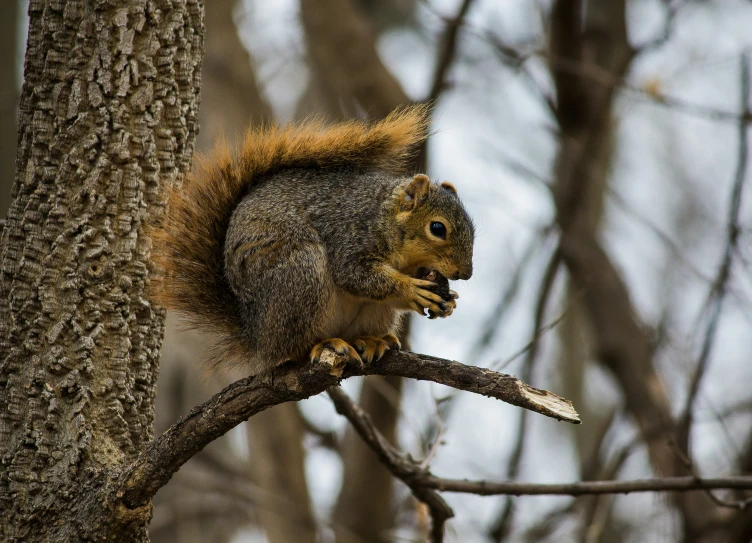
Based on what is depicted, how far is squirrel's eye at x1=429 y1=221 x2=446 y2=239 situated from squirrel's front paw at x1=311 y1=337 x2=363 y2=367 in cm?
39

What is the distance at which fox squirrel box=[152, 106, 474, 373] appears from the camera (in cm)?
205

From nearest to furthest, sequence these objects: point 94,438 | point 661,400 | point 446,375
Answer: point 446,375 < point 94,438 < point 661,400

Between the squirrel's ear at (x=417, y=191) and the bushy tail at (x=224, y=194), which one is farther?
the squirrel's ear at (x=417, y=191)

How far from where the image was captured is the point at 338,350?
198 centimetres

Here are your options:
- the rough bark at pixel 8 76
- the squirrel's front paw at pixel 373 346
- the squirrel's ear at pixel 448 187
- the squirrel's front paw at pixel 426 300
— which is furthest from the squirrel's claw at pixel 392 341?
the rough bark at pixel 8 76

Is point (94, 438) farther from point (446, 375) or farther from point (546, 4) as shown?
point (546, 4)

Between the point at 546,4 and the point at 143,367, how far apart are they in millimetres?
4294

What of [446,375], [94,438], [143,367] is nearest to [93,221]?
[143,367]

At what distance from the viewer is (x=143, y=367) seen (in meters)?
1.96

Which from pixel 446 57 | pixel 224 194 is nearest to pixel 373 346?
pixel 224 194

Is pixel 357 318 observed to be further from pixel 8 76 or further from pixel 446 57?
pixel 8 76

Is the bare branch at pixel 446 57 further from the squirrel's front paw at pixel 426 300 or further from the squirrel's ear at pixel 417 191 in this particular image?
the squirrel's front paw at pixel 426 300

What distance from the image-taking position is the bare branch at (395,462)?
2176 millimetres

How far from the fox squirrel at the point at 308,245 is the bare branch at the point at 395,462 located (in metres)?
0.18
